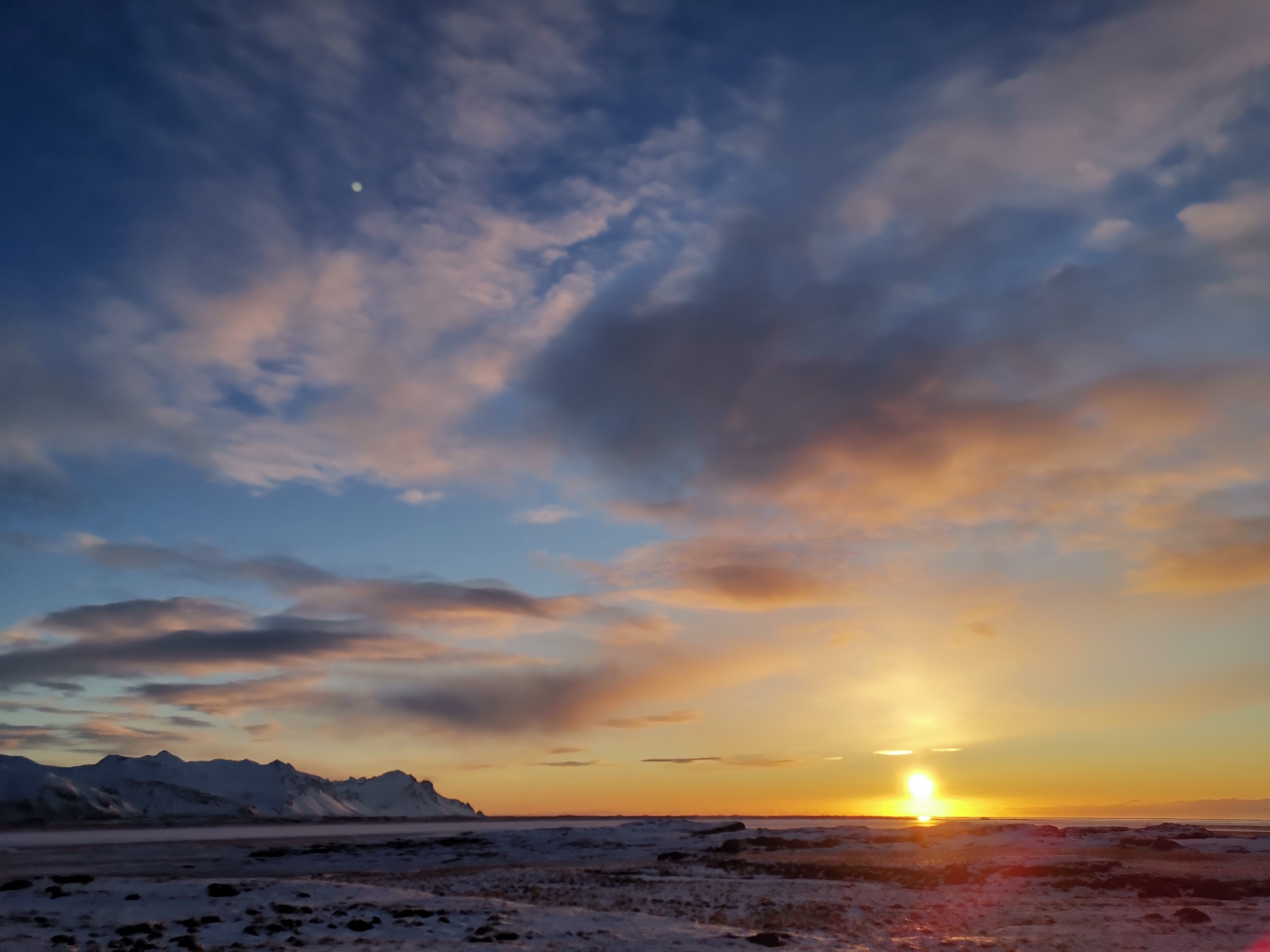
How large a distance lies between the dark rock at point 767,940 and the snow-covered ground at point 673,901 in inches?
2.7

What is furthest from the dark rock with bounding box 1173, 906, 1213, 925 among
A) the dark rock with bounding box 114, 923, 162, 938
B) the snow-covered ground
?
the dark rock with bounding box 114, 923, 162, 938

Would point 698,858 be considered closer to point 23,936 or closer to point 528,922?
point 528,922

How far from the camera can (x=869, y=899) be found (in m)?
30.6

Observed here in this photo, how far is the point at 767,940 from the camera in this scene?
63.8 ft

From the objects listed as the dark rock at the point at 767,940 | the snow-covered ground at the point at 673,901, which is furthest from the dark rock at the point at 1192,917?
the dark rock at the point at 767,940

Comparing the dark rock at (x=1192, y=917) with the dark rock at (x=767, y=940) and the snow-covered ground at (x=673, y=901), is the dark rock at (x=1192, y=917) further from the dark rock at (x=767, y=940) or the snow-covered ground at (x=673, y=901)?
the dark rock at (x=767, y=940)

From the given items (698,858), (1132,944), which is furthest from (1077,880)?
(698,858)

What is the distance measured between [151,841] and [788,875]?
3117 inches

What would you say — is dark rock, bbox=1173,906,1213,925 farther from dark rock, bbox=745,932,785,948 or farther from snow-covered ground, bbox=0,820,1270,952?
dark rock, bbox=745,932,785,948

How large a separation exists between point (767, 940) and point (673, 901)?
1187cm

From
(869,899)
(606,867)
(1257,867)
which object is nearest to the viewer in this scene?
(869,899)

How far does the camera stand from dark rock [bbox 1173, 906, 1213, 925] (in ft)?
82.1

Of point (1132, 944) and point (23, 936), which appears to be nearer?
point (23, 936)

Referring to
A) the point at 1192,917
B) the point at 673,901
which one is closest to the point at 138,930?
the point at 673,901
